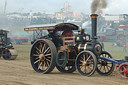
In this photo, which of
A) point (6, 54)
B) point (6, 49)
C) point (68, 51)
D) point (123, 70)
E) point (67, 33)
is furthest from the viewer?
point (6, 49)

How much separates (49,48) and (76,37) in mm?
1028

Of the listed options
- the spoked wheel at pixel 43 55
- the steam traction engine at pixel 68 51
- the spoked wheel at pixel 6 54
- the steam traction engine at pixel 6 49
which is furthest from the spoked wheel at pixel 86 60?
the spoked wheel at pixel 6 54

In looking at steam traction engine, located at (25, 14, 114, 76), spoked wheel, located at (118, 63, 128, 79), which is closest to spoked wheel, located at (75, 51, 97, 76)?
steam traction engine, located at (25, 14, 114, 76)

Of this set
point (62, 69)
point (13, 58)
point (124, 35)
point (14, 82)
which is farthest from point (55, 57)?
point (124, 35)

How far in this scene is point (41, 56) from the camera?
9.99 m

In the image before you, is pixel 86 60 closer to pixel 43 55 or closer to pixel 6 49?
pixel 43 55

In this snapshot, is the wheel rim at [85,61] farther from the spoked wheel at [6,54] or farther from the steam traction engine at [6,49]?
the spoked wheel at [6,54]

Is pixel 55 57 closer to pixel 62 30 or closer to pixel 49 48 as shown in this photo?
pixel 49 48

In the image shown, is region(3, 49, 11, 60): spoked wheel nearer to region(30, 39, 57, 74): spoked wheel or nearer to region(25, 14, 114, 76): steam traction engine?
region(25, 14, 114, 76): steam traction engine

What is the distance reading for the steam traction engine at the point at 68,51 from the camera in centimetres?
912

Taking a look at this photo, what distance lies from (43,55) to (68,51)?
941 mm

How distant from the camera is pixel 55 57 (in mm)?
9633

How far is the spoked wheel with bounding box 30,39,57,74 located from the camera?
9.59 meters

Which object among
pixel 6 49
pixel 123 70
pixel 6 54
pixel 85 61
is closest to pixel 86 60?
pixel 85 61
